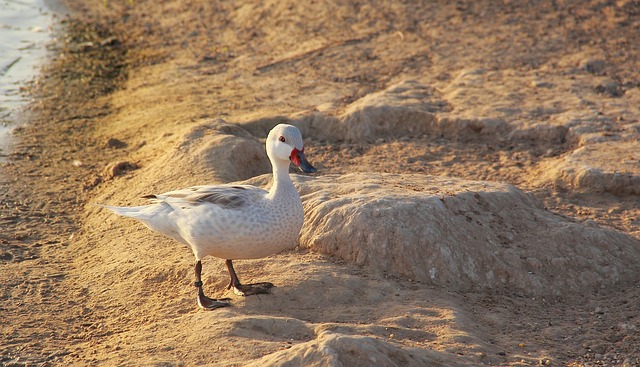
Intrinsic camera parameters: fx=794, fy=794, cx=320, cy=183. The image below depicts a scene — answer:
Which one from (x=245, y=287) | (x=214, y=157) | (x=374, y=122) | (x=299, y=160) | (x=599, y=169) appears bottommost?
(x=599, y=169)

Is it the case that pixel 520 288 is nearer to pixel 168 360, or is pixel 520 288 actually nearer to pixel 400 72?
pixel 168 360

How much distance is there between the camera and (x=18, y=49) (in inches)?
462

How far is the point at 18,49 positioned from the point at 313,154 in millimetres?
6296

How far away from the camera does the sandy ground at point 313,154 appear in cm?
455


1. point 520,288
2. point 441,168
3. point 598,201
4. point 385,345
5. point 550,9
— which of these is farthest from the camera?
point 550,9

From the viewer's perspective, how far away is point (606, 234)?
563 centimetres

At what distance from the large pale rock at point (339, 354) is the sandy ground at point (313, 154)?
12mm

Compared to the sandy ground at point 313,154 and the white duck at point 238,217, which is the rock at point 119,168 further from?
the white duck at point 238,217

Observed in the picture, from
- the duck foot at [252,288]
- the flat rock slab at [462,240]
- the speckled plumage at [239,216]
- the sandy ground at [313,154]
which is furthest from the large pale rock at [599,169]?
the duck foot at [252,288]

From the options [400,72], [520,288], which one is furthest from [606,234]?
[400,72]

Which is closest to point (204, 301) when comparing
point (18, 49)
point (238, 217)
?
point (238, 217)

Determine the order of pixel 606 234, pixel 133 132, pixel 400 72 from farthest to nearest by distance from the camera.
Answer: pixel 400 72 → pixel 133 132 → pixel 606 234

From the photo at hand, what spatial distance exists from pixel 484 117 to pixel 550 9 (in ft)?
11.8

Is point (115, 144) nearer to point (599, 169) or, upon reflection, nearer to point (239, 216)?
point (239, 216)
